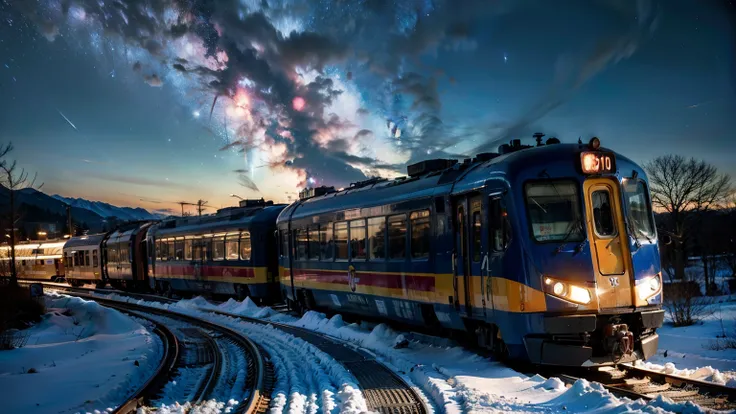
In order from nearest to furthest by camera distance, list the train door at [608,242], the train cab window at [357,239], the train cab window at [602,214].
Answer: the train door at [608,242] < the train cab window at [602,214] < the train cab window at [357,239]

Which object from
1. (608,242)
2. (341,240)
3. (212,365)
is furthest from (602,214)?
(341,240)

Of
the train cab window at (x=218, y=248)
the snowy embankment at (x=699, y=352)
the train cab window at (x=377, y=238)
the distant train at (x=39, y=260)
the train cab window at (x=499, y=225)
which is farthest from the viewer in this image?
the distant train at (x=39, y=260)

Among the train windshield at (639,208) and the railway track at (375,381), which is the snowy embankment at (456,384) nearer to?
the railway track at (375,381)

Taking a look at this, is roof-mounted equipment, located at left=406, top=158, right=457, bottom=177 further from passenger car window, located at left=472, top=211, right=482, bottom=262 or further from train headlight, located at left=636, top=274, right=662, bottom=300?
train headlight, located at left=636, top=274, right=662, bottom=300

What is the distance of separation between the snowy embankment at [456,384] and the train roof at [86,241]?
30.7m

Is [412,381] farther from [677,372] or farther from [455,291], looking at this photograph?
[677,372]

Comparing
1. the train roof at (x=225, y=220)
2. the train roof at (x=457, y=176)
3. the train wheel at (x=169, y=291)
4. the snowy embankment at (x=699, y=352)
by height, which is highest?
the train roof at (x=225, y=220)

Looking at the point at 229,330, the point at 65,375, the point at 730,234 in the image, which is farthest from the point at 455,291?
the point at 730,234

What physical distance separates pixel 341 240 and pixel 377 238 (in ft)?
6.63

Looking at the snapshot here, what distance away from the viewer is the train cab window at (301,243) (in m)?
18.4

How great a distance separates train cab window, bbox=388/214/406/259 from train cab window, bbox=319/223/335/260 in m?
3.19

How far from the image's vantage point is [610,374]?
9133 millimetres

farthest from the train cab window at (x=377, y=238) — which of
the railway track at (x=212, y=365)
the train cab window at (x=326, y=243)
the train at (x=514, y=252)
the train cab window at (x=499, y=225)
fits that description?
the train cab window at (x=499, y=225)

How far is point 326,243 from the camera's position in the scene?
17.0m
